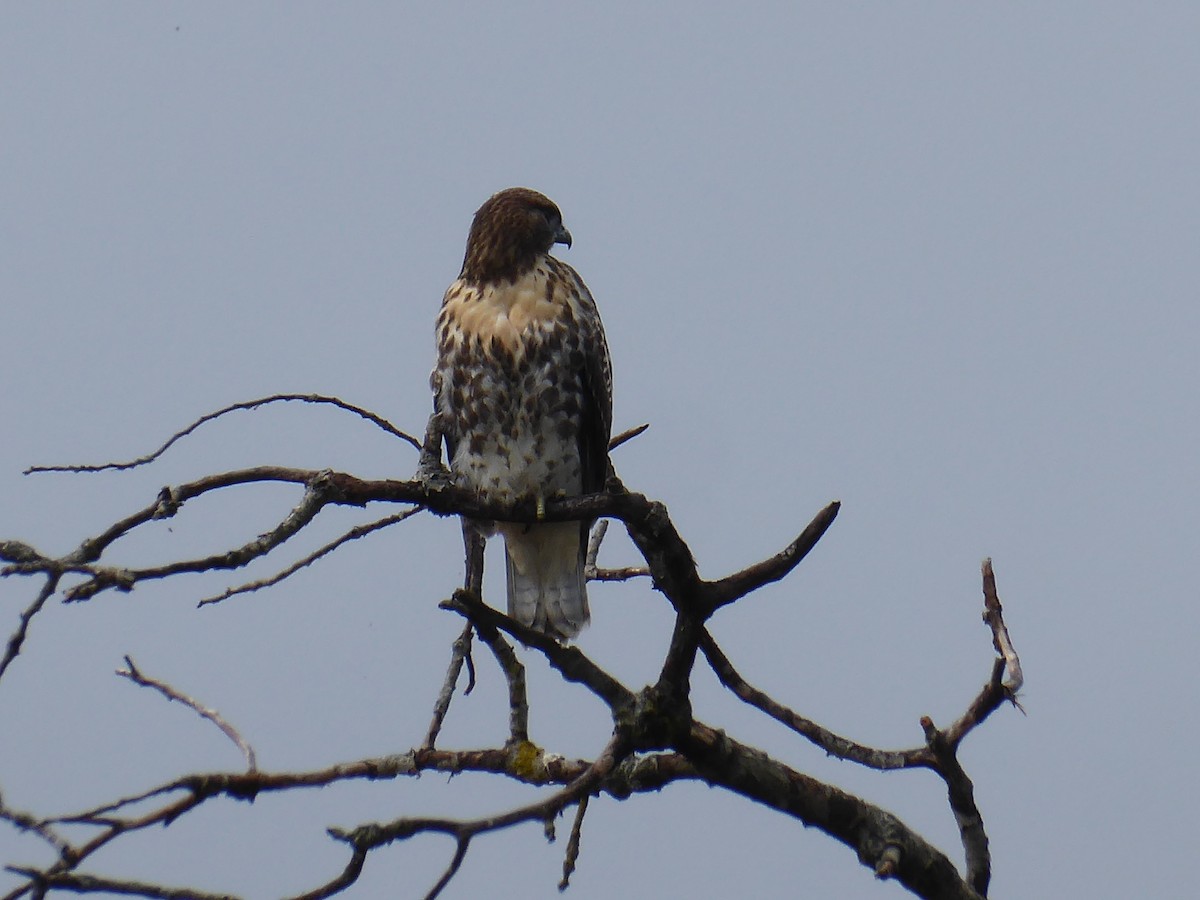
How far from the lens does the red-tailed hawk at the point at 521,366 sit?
5.55 meters

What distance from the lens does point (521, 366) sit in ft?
18.1

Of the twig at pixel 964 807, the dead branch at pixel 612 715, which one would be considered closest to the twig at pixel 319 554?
the dead branch at pixel 612 715

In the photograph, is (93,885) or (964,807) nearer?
(93,885)

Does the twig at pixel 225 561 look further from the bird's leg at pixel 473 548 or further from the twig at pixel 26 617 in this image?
the bird's leg at pixel 473 548

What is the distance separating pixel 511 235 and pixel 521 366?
1.89 feet

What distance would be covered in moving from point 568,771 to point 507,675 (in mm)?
357

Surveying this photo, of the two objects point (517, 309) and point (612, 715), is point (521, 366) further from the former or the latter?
point (612, 715)

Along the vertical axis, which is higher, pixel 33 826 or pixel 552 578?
pixel 552 578

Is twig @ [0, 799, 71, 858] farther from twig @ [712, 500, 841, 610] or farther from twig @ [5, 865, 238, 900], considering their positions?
twig @ [712, 500, 841, 610]

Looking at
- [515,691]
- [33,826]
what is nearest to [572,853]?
[515,691]

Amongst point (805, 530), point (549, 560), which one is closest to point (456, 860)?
point (805, 530)

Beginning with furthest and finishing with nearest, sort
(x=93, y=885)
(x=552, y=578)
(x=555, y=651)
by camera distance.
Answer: (x=552, y=578), (x=555, y=651), (x=93, y=885)

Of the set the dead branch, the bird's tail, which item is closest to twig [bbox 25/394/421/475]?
the dead branch

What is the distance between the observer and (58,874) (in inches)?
105
